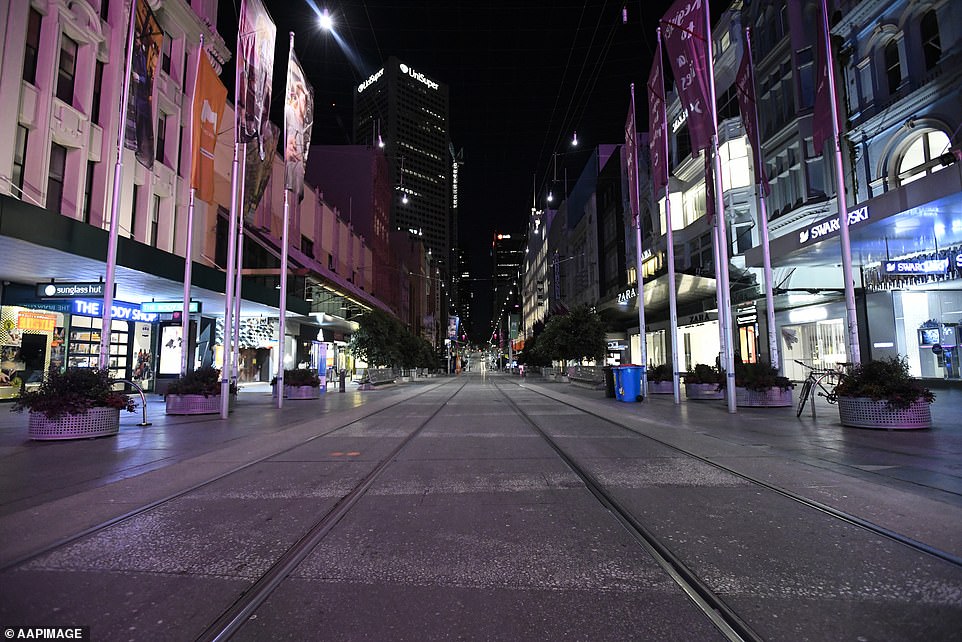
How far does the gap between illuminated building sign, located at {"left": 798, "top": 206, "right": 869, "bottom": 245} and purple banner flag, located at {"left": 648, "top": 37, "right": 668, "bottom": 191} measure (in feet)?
18.6

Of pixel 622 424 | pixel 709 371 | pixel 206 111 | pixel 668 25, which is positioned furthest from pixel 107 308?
pixel 709 371

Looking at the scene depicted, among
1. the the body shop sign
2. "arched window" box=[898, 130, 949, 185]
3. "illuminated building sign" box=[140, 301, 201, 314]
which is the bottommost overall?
the the body shop sign

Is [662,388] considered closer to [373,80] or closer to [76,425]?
[76,425]

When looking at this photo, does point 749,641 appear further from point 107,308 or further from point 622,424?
point 107,308

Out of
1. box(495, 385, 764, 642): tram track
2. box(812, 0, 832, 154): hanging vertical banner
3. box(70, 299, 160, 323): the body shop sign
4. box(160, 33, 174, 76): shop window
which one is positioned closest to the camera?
box(495, 385, 764, 642): tram track

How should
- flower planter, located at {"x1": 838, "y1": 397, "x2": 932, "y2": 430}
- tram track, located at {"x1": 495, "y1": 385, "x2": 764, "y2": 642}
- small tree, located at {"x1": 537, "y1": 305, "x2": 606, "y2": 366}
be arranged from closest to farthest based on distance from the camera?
tram track, located at {"x1": 495, "y1": 385, "x2": 764, "y2": 642}, flower planter, located at {"x1": 838, "y1": 397, "x2": 932, "y2": 430}, small tree, located at {"x1": 537, "y1": 305, "x2": 606, "y2": 366}

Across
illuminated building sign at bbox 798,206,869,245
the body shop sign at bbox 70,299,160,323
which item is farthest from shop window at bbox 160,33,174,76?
illuminated building sign at bbox 798,206,869,245

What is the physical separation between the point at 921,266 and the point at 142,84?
2479cm

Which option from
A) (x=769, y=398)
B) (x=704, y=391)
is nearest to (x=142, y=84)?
(x=769, y=398)

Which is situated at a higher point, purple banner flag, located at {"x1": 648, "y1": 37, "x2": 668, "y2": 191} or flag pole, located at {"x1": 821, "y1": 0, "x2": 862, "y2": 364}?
purple banner flag, located at {"x1": 648, "y1": 37, "x2": 668, "y2": 191}

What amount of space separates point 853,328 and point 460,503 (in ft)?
35.0

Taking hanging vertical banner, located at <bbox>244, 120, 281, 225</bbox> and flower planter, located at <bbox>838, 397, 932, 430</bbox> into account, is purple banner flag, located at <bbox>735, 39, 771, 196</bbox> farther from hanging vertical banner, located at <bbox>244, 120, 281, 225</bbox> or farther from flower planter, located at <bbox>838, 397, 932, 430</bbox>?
hanging vertical banner, located at <bbox>244, 120, 281, 225</bbox>

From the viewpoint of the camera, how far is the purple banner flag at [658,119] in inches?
707

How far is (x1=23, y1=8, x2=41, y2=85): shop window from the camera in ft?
56.3
